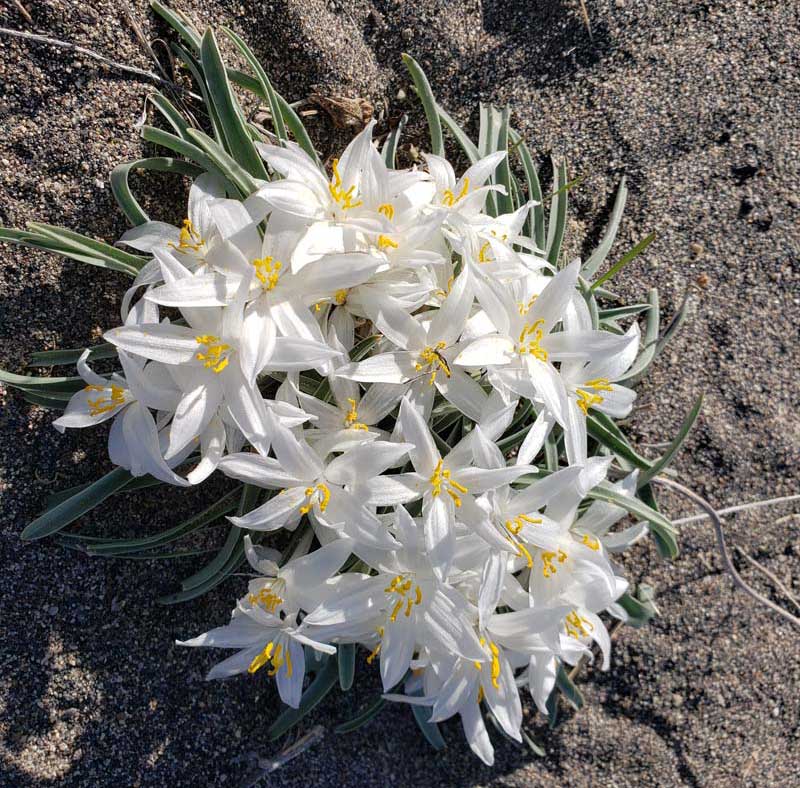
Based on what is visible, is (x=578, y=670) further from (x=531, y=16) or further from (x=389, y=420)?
(x=531, y=16)

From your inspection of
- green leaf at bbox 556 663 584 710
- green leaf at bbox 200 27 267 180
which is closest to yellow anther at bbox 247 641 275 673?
green leaf at bbox 556 663 584 710

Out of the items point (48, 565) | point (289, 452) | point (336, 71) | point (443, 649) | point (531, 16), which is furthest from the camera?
point (531, 16)

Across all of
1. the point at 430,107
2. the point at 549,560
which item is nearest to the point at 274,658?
the point at 549,560

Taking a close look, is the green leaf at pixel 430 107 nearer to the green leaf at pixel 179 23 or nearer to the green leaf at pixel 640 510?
the green leaf at pixel 179 23

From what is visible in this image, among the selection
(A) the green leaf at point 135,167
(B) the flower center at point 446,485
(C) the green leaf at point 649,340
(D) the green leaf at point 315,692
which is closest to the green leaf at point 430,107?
(A) the green leaf at point 135,167

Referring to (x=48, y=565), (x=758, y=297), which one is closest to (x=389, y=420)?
(x=48, y=565)

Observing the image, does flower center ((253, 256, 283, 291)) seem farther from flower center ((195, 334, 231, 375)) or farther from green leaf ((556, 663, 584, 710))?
green leaf ((556, 663, 584, 710))
